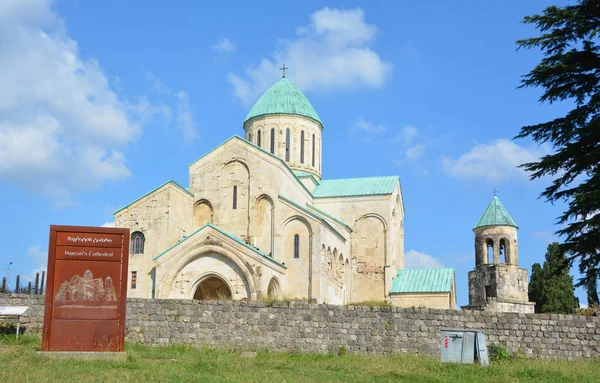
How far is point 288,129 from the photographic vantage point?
114 feet

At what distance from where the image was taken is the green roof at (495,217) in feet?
108

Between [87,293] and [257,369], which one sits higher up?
[87,293]

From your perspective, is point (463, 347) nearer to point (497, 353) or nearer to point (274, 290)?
point (497, 353)

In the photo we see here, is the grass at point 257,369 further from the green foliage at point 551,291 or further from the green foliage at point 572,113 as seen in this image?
the green foliage at point 551,291

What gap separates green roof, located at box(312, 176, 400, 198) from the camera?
33906 millimetres

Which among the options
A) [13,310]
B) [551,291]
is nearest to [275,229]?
[13,310]

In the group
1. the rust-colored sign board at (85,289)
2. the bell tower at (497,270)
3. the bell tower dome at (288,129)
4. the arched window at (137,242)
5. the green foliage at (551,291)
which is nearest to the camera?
the rust-colored sign board at (85,289)

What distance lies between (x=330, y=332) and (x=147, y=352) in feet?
14.5

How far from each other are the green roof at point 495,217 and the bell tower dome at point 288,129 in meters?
8.73

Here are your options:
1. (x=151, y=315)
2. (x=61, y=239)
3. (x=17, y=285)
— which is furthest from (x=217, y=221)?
(x=61, y=239)

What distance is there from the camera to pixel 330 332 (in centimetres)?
1650

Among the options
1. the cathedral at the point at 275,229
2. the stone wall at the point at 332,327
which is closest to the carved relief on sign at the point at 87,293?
the stone wall at the point at 332,327

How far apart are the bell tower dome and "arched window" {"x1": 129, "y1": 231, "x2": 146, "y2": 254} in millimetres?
8838

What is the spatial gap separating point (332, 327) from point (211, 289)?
11380 millimetres
